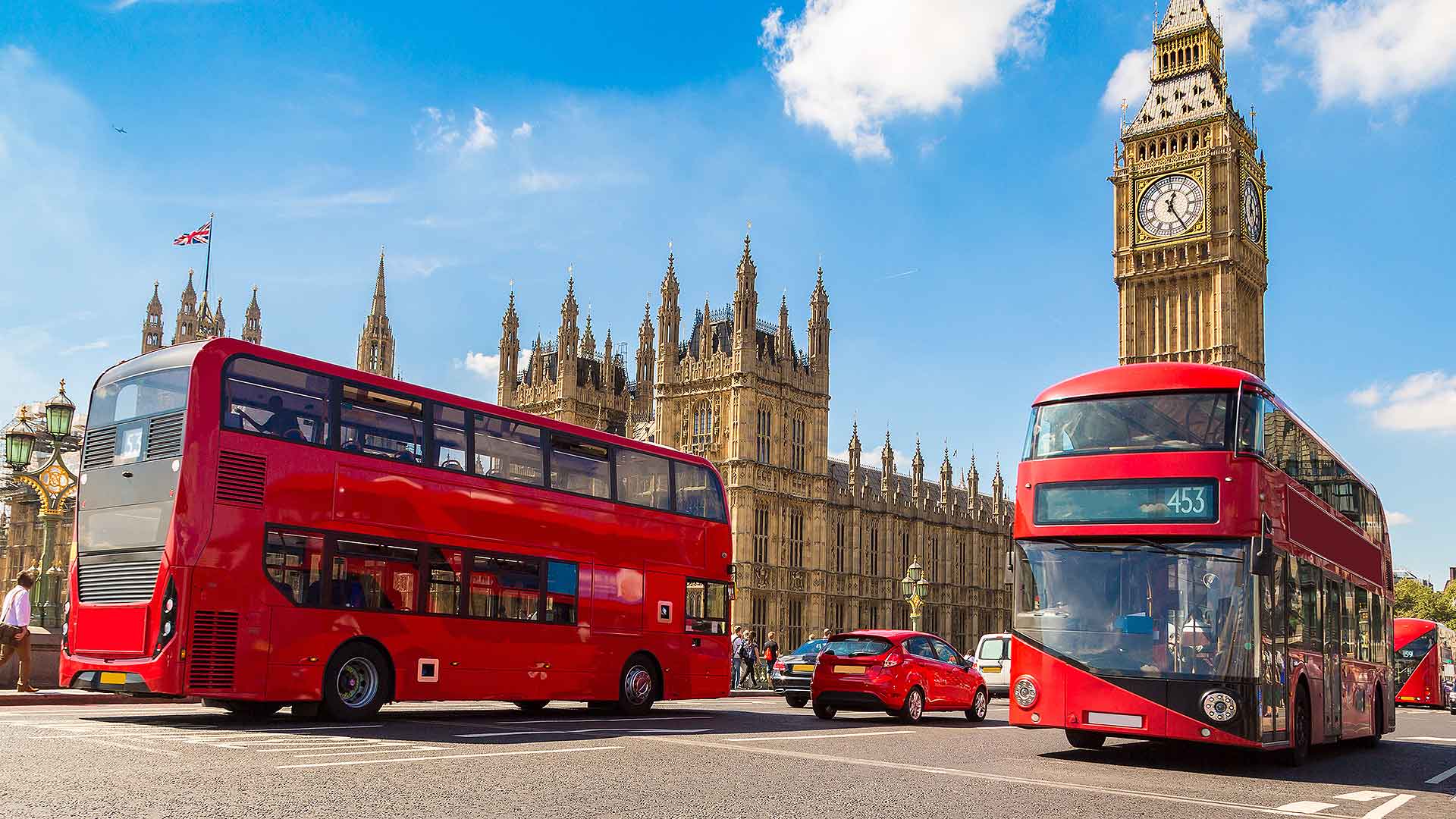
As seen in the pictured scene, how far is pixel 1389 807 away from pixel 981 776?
3142mm

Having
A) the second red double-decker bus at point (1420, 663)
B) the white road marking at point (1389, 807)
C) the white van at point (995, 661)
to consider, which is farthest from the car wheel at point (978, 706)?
the second red double-decker bus at point (1420, 663)

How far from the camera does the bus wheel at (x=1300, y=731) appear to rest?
13.0 m

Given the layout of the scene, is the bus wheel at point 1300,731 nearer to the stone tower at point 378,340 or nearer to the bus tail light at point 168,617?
the bus tail light at point 168,617

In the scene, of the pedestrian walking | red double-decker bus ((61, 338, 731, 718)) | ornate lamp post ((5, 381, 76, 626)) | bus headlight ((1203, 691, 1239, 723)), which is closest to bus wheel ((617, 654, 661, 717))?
red double-decker bus ((61, 338, 731, 718))

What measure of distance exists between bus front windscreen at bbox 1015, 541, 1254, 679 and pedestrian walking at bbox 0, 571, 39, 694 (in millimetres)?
12748

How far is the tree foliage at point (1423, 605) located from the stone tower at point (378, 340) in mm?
85054

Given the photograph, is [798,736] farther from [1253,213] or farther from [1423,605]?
[1423,605]

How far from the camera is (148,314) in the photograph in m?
62.0

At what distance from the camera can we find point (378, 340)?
2153 inches

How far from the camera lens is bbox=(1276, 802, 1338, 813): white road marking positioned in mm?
9203

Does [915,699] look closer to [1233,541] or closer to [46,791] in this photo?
[1233,541]

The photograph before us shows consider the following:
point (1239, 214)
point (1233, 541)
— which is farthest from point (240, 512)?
point (1239, 214)

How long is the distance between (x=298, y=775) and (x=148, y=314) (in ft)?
197

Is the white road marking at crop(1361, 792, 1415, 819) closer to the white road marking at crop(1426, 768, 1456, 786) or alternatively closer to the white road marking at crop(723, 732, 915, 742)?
the white road marking at crop(1426, 768, 1456, 786)
